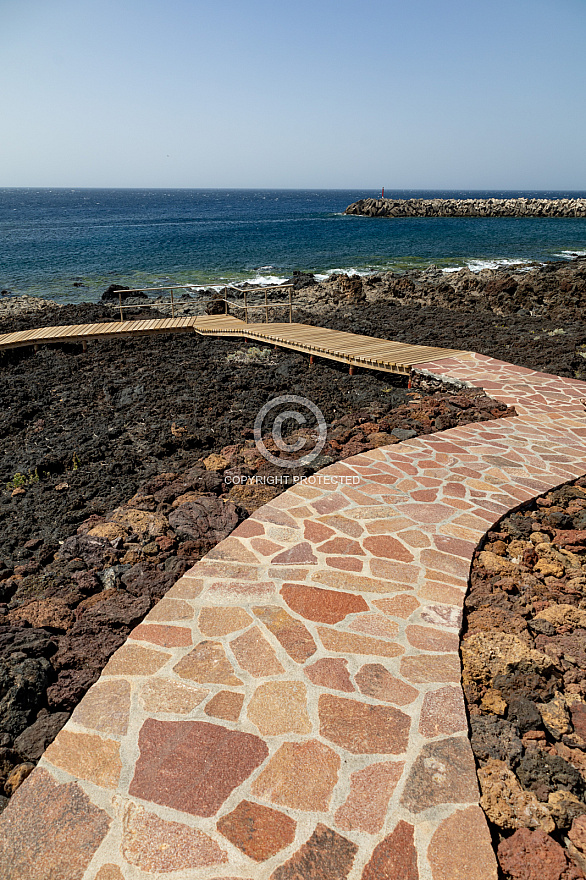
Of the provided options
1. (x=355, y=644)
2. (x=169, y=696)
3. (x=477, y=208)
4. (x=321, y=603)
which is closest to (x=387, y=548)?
(x=321, y=603)

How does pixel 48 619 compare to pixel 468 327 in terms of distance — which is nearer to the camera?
pixel 48 619

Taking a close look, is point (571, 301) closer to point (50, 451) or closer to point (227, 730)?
point (50, 451)

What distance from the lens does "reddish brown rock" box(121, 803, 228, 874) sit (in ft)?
6.97

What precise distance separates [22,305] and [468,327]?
1563 centimetres

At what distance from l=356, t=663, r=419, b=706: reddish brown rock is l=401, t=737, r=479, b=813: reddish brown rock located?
11.8 inches

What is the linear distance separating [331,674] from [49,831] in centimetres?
154

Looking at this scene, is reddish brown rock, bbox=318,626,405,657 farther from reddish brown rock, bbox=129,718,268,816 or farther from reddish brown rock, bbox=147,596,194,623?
reddish brown rock, bbox=147,596,194,623

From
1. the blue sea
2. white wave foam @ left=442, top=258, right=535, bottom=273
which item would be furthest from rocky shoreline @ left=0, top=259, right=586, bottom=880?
white wave foam @ left=442, top=258, right=535, bottom=273

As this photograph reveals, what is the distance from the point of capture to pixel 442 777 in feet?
8.19

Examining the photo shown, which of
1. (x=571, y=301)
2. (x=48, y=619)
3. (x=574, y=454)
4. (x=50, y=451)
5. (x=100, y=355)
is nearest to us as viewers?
(x=48, y=619)

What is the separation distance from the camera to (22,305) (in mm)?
19250

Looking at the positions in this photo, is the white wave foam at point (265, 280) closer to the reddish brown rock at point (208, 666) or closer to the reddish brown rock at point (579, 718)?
the reddish brown rock at point (208, 666)

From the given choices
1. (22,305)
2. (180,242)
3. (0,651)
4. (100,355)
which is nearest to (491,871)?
(0,651)

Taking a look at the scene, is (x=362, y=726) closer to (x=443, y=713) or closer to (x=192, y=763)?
(x=443, y=713)
